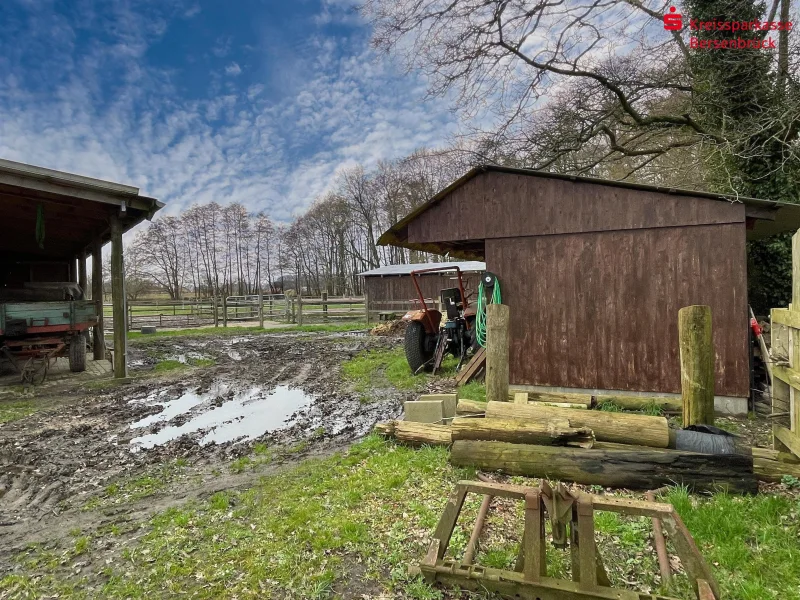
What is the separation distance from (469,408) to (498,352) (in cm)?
68

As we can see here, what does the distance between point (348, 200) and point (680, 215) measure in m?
33.3

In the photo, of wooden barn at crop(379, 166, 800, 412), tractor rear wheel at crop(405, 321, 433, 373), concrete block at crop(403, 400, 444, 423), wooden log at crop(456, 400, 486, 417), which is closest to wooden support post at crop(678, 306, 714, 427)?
wooden log at crop(456, 400, 486, 417)

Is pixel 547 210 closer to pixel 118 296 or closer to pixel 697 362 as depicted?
pixel 697 362

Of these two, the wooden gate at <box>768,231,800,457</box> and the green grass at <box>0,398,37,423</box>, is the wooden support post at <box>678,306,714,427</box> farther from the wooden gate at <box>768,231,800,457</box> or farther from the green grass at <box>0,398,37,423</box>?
the green grass at <box>0,398,37,423</box>

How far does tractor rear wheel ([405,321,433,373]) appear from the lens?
315 inches

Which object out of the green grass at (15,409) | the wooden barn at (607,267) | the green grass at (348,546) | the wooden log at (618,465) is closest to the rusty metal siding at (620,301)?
the wooden barn at (607,267)

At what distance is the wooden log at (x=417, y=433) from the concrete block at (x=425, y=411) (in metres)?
0.17

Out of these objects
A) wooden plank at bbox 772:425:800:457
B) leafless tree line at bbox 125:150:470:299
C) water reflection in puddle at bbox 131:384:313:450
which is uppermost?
leafless tree line at bbox 125:150:470:299

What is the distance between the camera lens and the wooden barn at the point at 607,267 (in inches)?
205

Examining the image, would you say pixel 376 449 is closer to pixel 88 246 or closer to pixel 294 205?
pixel 88 246

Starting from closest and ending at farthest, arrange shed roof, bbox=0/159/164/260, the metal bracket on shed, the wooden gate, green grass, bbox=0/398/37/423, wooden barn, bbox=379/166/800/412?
the metal bracket on shed, the wooden gate, wooden barn, bbox=379/166/800/412, green grass, bbox=0/398/37/423, shed roof, bbox=0/159/164/260

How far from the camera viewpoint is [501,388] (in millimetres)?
4480

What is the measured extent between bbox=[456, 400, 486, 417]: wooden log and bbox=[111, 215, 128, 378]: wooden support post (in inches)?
259

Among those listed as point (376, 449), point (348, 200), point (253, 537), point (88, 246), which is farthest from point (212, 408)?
point (348, 200)
